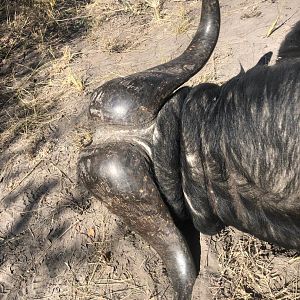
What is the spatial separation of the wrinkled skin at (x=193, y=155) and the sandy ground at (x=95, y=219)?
1.85ft

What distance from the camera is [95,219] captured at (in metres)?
3.01

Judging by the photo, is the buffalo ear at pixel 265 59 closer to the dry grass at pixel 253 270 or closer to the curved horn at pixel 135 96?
the dry grass at pixel 253 270

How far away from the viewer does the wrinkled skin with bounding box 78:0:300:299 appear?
5.18ft

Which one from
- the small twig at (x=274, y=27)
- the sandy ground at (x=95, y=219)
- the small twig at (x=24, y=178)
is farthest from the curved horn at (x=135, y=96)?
the small twig at (x=274, y=27)

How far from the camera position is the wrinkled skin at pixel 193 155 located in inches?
62.2

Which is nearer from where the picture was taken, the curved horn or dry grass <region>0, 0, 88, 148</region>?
the curved horn

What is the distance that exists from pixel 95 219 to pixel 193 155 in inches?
51.8

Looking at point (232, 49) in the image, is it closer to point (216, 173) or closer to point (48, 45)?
point (48, 45)

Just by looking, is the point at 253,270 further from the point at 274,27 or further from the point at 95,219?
the point at 274,27

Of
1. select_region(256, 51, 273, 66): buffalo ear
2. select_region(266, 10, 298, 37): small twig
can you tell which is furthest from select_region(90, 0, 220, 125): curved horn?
select_region(266, 10, 298, 37): small twig

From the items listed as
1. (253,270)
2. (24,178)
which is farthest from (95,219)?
→ (253,270)

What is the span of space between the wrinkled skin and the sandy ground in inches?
22.2

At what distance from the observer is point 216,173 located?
5.90 ft

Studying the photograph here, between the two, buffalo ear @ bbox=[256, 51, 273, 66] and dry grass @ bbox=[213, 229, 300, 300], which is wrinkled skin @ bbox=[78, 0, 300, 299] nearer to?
dry grass @ bbox=[213, 229, 300, 300]
